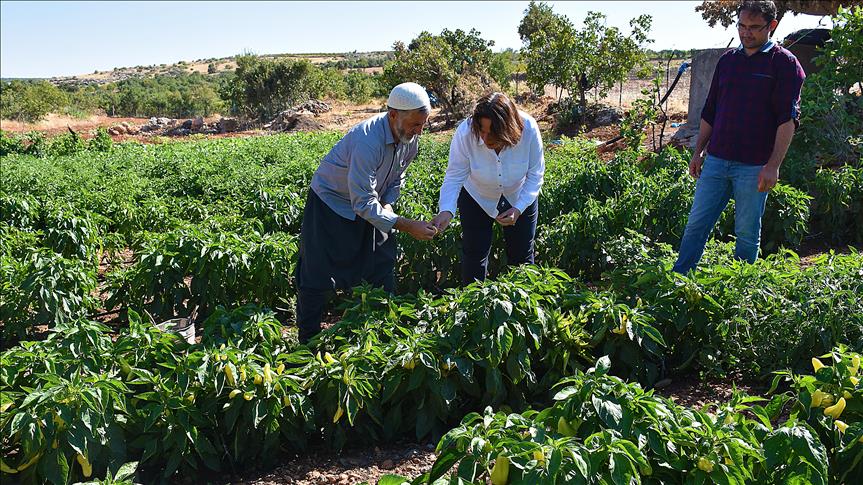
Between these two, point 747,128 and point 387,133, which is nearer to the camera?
point 387,133

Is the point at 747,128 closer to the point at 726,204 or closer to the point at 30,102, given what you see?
the point at 726,204

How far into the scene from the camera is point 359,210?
11.2 feet

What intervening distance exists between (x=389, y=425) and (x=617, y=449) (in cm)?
125

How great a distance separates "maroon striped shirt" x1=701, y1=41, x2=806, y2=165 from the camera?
368cm

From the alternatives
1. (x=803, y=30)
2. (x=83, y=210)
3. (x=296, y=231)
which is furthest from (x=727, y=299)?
(x=803, y=30)

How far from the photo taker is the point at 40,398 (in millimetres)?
2268

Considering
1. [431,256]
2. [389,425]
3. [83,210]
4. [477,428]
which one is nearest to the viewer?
[477,428]

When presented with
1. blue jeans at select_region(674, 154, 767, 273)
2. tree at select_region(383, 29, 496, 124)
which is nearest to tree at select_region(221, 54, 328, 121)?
tree at select_region(383, 29, 496, 124)

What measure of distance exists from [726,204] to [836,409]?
2.21 metres

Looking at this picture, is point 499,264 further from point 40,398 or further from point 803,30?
point 803,30

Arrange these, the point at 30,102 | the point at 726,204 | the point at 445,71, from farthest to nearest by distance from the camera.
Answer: the point at 30,102
the point at 445,71
the point at 726,204

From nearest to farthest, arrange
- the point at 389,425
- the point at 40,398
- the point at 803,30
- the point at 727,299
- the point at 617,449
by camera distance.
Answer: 1. the point at 617,449
2. the point at 40,398
3. the point at 389,425
4. the point at 727,299
5. the point at 803,30

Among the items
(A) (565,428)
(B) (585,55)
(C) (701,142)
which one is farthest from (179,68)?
(A) (565,428)

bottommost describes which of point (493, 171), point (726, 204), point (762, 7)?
point (726, 204)
